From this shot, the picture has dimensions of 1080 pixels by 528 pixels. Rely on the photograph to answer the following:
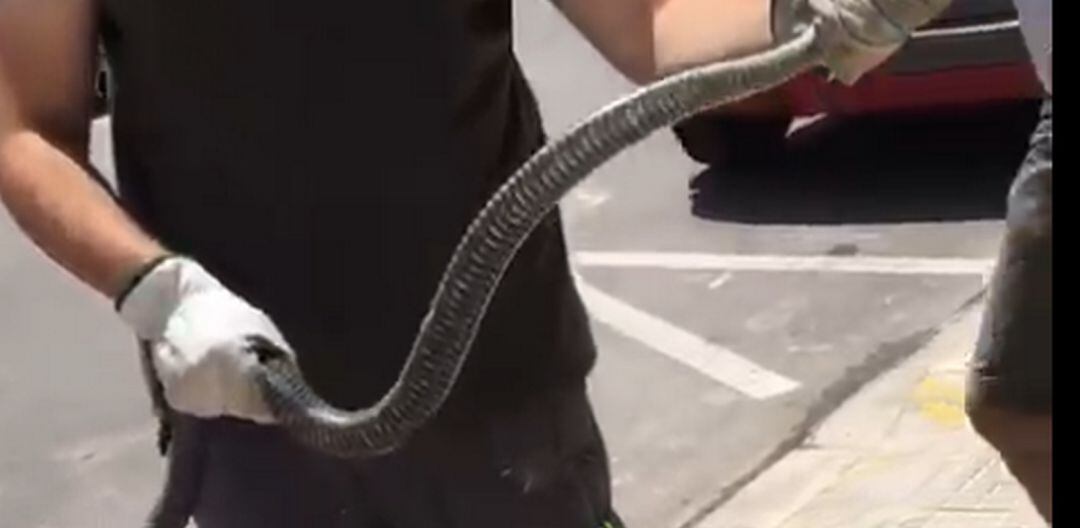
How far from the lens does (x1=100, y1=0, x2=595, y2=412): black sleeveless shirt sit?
255 cm

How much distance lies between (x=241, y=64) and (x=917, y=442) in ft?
9.49

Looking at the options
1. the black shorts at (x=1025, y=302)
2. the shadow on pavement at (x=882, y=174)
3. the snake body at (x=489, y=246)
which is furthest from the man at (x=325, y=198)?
the shadow on pavement at (x=882, y=174)

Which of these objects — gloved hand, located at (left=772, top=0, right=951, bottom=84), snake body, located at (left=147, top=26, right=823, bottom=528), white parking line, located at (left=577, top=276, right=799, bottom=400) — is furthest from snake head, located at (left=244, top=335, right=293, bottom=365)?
white parking line, located at (left=577, top=276, right=799, bottom=400)

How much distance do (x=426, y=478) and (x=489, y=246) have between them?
19.3 inches

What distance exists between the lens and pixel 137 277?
2.51m

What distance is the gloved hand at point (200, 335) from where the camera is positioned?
7.93 feet

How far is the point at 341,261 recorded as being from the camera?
8.48 ft

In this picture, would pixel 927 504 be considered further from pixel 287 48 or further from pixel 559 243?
pixel 287 48

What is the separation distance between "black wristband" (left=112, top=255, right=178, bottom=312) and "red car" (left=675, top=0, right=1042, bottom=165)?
3990 mm

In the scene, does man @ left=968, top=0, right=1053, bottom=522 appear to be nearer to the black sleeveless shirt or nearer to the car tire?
the black sleeveless shirt

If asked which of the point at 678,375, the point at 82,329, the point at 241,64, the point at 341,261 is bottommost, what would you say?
the point at 82,329

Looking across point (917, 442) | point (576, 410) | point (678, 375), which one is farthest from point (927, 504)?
point (576, 410)

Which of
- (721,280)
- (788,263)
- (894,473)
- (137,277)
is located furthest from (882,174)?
(137,277)

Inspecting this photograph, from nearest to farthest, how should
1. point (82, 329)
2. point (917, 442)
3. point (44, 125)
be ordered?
point (44, 125)
point (917, 442)
point (82, 329)
